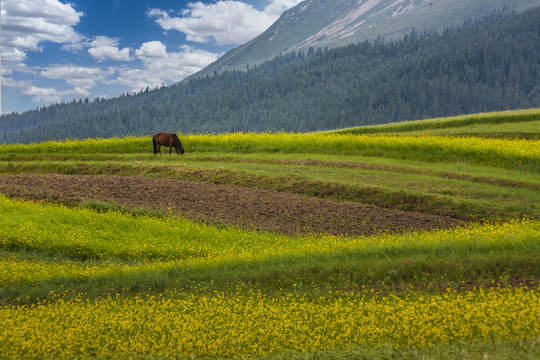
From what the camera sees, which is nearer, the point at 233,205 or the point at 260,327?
the point at 260,327

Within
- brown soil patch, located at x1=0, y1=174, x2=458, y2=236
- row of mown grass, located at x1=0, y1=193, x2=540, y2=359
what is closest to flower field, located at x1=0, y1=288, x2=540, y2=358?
row of mown grass, located at x1=0, y1=193, x2=540, y2=359

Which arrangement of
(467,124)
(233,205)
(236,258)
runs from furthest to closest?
(467,124) < (233,205) < (236,258)

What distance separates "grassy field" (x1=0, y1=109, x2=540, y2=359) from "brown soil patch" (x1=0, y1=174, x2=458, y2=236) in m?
0.14

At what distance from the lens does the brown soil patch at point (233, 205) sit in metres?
18.3

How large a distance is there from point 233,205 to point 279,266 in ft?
28.8

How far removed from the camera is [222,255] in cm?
1374

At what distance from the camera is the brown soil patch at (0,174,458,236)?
60.1ft

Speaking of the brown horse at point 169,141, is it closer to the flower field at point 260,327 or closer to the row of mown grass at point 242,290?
the row of mown grass at point 242,290

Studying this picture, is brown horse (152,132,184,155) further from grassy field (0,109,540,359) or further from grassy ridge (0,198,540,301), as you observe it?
grassy ridge (0,198,540,301)

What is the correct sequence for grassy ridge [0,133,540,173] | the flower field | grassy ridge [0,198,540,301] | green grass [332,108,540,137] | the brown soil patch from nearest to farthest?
1. the flower field
2. grassy ridge [0,198,540,301]
3. the brown soil patch
4. grassy ridge [0,133,540,173]
5. green grass [332,108,540,137]

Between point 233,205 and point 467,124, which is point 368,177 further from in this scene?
point 467,124

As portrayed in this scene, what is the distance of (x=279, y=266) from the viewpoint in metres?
12.2

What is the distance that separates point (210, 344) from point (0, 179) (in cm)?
2101

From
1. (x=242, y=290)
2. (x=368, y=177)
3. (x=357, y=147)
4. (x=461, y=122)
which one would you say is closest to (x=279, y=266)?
(x=242, y=290)
